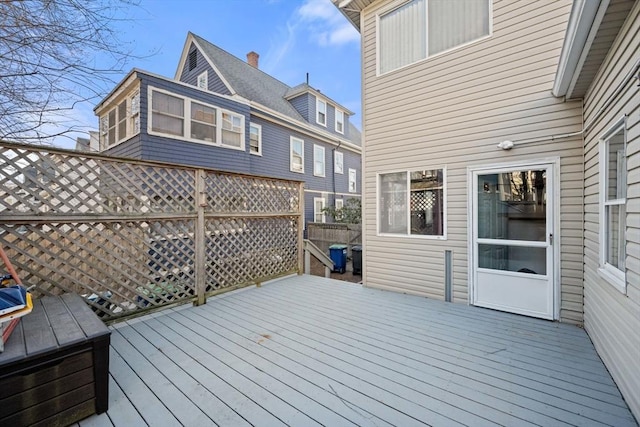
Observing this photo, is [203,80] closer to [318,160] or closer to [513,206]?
[318,160]

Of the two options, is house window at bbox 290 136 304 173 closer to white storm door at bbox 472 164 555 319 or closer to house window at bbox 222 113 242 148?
house window at bbox 222 113 242 148

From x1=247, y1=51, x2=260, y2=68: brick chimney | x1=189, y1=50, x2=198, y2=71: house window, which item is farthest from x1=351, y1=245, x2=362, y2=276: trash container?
x1=247, y1=51, x2=260, y2=68: brick chimney

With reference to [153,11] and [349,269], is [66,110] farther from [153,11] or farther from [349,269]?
[349,269]

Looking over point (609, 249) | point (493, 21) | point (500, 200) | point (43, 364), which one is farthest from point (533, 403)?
point (493, 21)

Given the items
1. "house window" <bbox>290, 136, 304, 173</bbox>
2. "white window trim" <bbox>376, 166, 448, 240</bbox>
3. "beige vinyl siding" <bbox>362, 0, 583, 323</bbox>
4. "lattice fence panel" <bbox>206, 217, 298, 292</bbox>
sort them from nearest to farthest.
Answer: "beige vinyl siding" <bbox>362, 0, 583, 323</bbox> → "white window trim" <bbox>376, 166, 448, 240</bbox> → "lattice fence panel" <bbox>206, 217, 298, 292</bbox> → "house window" <bbox>290, 136, 304, 173</bbox>

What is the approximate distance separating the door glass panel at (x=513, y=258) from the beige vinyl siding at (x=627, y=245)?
2.06 ft

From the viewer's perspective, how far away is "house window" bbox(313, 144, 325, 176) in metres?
13.1

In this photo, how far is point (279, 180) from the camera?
18.4 feet

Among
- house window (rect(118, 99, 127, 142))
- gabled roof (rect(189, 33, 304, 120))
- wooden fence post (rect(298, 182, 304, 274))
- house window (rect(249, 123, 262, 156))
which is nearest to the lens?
wooden fence post (rect(298, 182, 304, 274))

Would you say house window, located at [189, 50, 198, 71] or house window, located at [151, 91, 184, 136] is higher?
house window, located at [189, 50, 198, 71]

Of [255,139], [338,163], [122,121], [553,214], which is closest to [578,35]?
[553,214]

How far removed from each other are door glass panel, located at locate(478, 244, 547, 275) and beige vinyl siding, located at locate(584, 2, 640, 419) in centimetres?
63

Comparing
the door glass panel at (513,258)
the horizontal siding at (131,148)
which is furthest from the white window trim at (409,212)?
the horizontal siding at (131,148)

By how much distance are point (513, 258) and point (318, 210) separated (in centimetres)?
978
